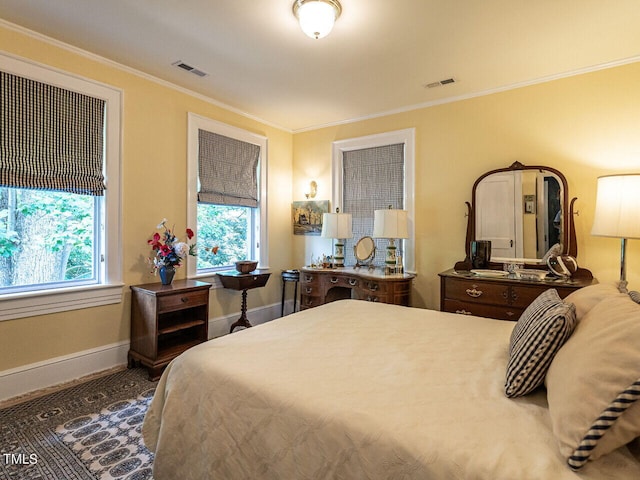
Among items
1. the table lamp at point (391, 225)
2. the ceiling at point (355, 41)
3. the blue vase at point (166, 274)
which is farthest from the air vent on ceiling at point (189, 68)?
the table lamp at point (391, 225)

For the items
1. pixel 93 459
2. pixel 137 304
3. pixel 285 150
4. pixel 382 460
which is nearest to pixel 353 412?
pixel 382 460

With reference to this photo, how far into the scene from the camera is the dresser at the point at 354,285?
3.49 m

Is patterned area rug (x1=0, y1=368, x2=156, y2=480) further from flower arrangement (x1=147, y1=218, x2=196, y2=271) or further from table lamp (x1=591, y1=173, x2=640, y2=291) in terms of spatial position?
table lamp (x1=591, y1=173, x2=640, y2=291)

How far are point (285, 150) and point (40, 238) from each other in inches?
117

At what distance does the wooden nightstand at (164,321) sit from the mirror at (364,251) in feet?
5.91

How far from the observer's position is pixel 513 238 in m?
3.34

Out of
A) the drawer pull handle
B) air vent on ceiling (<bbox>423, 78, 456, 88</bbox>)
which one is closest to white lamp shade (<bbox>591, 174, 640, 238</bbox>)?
the drawer pull handle

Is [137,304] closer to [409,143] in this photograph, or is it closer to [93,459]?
[93,459]

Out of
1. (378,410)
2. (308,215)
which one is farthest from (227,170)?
(378,410)

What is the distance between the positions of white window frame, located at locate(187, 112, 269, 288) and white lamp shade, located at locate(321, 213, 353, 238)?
0.89 meters

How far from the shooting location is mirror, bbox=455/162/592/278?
3.11m

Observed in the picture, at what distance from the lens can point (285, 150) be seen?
15.9 ft

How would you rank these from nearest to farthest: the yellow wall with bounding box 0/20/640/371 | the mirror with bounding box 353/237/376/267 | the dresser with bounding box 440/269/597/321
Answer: the dresser with bounding box 440/269/597/321, the yellow wall with bounding box 0/20/640/371, the mirror with bounding box 353/237/376/267

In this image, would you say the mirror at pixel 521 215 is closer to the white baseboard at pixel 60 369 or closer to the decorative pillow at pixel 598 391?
the decorative pillow at pixel 598 391
